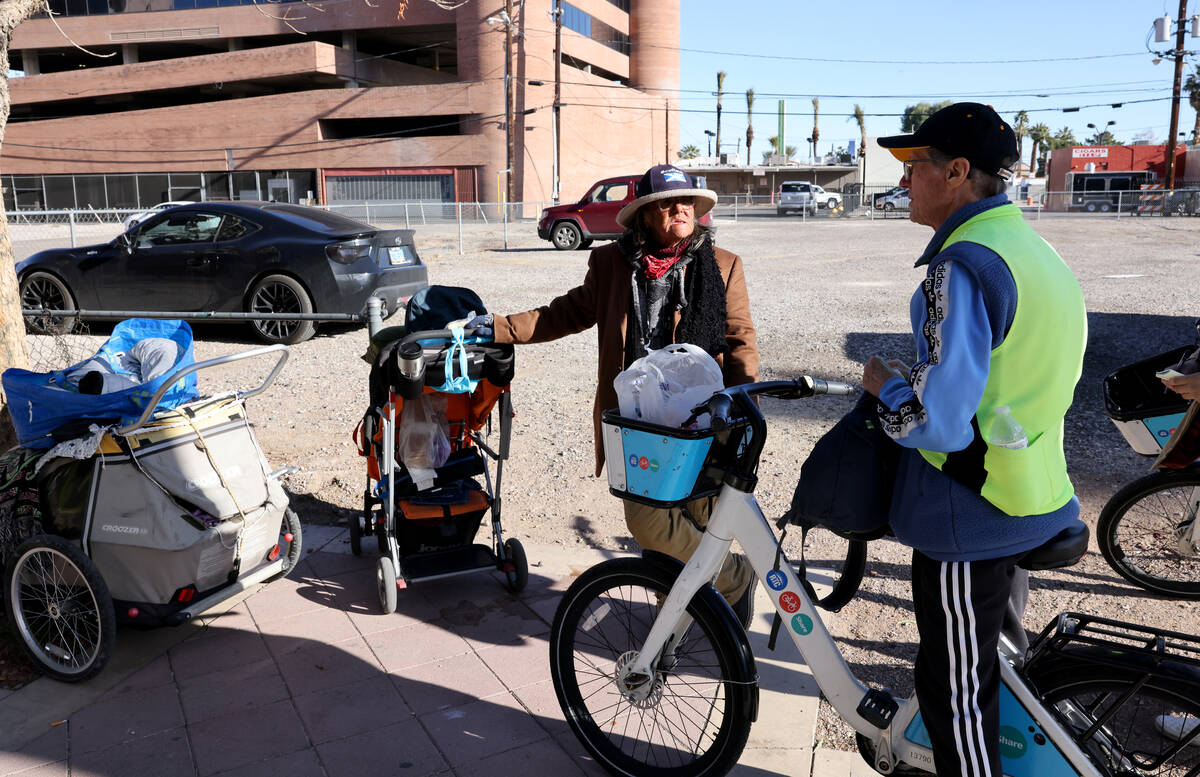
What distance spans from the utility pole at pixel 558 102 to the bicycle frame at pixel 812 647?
43397mm

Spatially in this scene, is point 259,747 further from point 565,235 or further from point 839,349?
point 565,235

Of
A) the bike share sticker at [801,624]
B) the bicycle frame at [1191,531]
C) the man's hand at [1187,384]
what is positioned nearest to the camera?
the bike share sticker at [801,624]

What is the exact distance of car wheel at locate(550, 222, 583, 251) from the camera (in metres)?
23.5

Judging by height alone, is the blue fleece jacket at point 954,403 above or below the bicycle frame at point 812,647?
above

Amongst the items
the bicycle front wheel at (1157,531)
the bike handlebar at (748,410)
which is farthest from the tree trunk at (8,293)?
the bicycle front wheel at (1157,531)

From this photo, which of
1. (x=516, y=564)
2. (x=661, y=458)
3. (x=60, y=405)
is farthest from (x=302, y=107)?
(x=661, y=458)

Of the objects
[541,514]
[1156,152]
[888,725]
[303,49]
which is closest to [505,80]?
[303,49]

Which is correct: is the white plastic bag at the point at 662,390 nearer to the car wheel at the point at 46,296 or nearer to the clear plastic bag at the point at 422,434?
the clear plastic bag at the point at 422,434

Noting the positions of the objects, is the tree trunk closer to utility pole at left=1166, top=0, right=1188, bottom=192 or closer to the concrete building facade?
the concrete building facade

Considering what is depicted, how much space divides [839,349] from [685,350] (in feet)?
23.4

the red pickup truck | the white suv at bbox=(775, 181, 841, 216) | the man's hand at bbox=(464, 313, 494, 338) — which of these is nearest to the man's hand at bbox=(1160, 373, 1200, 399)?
the man's hand at bbox=(464, 313, 494, 338)

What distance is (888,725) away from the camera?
8.17 feet

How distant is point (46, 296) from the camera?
38.6ft

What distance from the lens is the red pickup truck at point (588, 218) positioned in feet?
76.0
